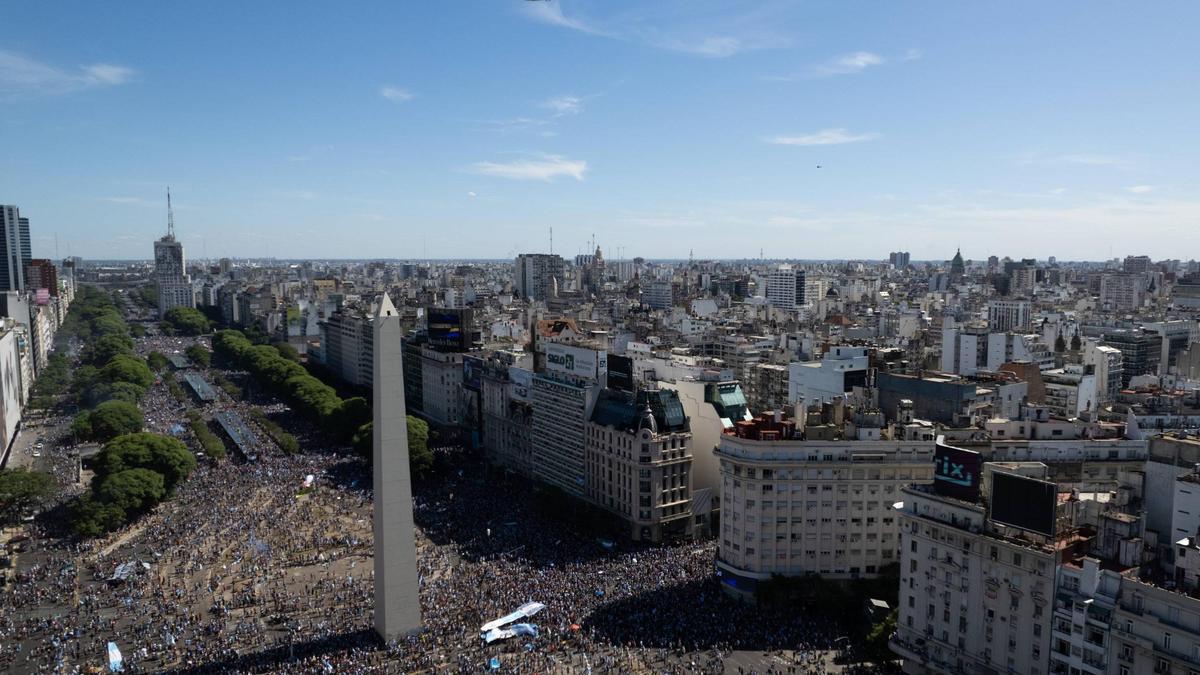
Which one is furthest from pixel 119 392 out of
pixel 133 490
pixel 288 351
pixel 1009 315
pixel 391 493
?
pixel 1009 315

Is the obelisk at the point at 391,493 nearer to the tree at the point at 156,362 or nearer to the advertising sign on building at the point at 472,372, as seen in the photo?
the advertising sign on building at the point at 472,372

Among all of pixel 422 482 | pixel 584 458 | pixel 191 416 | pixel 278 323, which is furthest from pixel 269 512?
pixel 278 323

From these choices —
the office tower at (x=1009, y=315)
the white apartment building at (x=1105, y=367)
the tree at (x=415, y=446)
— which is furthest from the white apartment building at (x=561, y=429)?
the office tower at (x=1009, y=315)

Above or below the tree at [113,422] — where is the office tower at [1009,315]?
above

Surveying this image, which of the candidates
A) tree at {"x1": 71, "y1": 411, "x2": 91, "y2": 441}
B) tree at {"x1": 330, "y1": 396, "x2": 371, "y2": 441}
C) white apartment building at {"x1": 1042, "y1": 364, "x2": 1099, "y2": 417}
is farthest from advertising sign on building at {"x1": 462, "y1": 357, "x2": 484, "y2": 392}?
white apartment building at {"x1": 1042, "y1": 364, "x2": 1099, "y2": 417}

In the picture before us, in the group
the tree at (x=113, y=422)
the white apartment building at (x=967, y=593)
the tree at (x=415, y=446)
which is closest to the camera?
the white apartment building at (x=967, y=593)
